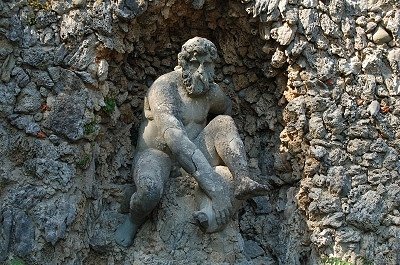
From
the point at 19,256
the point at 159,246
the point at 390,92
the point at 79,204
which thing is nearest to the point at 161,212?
the point at 159,246

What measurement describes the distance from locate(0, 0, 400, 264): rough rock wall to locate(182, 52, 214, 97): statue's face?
21.7 inches

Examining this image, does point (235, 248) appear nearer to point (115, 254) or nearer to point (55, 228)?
point (115, 254)

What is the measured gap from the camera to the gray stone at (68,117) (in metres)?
4.71

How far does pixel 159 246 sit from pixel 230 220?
55 centimetres

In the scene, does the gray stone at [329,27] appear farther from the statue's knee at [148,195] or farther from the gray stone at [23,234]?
Result: the gray stone at [23,234]

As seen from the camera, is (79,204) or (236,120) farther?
(236,120)

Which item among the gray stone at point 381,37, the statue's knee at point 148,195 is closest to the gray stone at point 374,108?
the gray stone at point 381,37

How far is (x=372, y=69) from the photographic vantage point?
16.5 feet

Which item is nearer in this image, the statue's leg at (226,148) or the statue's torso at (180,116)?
the statue's leg at (226,148)

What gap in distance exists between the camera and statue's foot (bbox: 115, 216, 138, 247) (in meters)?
4.79

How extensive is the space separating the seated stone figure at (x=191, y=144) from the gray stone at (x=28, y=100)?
837 mm

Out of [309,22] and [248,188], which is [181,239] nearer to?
[248,188]

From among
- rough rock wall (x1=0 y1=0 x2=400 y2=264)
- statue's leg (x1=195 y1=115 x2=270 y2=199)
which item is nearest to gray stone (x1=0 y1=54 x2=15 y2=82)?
rough rock wall (x1=0 y1=0 x2=400 y2=264)

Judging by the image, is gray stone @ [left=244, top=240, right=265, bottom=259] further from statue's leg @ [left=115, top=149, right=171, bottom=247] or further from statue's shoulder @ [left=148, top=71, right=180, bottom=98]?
statue's shoulder @ [left=148, top=71, right=180, bottom=98]
